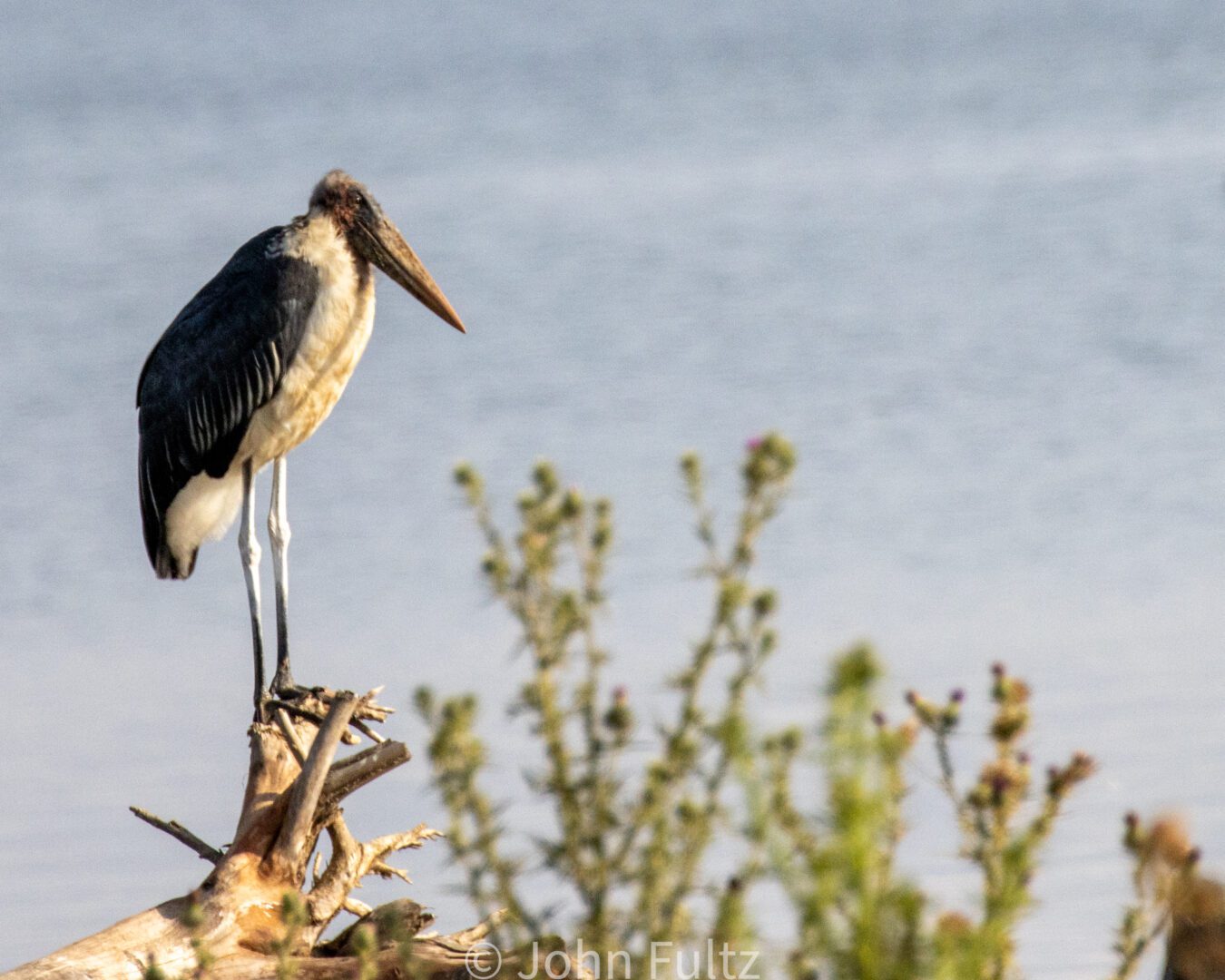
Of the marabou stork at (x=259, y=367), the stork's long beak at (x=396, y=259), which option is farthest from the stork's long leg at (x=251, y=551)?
the stork's long beak at (x=396, y=259)

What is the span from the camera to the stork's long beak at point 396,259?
8141 mm

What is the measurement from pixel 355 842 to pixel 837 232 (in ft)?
69.5

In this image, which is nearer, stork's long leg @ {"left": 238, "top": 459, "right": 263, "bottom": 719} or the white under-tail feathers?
stork's long leg @ {"left": 238, "top": 459, "right": 263, "bottom": 719}

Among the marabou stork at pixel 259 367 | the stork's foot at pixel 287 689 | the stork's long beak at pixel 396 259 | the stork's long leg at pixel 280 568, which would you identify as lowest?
the stork's foot at pixel 287 689

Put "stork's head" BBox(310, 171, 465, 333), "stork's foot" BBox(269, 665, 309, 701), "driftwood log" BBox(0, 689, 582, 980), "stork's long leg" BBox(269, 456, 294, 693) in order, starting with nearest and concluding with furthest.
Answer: "driftwood log" BBox(0, 689, 582, 980) < "stork's foot" BBox(269, 665, 309, 701) < "stork's long leg" BBox(269, 456, 294, 693) < "stork's head" BBox(310, 171, 465, 333)

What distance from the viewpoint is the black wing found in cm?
777

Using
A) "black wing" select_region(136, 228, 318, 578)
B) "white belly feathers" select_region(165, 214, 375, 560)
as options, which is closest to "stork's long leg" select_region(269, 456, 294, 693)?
"white belly feathers" select_region(165, 214, 375, 560)

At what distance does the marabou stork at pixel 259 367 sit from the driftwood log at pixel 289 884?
82 cm

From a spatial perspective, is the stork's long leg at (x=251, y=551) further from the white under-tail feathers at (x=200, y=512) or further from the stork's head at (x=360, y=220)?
the stork's head at (x=360, y=220)

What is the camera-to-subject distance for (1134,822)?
3068mm

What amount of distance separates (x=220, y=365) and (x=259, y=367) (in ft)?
0.49

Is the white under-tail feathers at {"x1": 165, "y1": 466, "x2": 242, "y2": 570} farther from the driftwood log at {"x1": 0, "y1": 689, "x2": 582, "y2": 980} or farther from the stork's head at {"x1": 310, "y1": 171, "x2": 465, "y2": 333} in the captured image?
the driftwood log at {"x1": 0, "y1": 689, "x2": 582, "y2": 980}

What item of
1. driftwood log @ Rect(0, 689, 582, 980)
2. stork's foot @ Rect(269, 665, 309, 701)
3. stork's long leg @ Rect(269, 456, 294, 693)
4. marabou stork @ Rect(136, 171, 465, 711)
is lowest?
driftwood log @ Rect(0, 689, 582, 980)

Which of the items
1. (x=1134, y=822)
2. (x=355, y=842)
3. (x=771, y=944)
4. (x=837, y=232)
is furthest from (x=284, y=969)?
(x=837, y=232)
